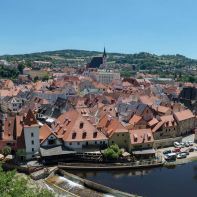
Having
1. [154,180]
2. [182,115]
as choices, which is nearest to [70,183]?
[154,180]

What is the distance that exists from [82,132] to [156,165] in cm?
1449

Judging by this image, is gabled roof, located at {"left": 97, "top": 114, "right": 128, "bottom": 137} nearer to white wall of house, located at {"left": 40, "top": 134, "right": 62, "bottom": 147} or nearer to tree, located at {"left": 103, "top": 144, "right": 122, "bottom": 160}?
tree, located at {"left": 103, "top": 144, "right": 122, "bottom": 160}

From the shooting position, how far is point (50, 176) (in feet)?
190

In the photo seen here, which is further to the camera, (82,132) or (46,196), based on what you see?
(82,132)

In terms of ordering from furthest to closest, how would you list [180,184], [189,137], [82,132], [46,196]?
1. [189,137]
2. [82,132]
3. [180,184]
4. [46,196]

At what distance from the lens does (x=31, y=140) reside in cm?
6269

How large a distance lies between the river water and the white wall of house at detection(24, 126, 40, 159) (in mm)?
8418

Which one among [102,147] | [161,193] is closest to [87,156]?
[102,147]

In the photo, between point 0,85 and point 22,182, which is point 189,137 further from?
point 0,85

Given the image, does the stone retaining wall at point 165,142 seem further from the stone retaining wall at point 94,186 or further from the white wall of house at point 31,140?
the white wall of house at point 31,140

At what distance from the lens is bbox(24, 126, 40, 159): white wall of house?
6247 centimetres

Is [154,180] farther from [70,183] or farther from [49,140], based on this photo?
[49,140]

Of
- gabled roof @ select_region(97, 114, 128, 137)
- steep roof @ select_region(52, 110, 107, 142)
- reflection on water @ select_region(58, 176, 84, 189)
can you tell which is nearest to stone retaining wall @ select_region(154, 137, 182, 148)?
gabled roof @ select_region(97, 114, 128, 137)

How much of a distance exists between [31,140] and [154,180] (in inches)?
846
